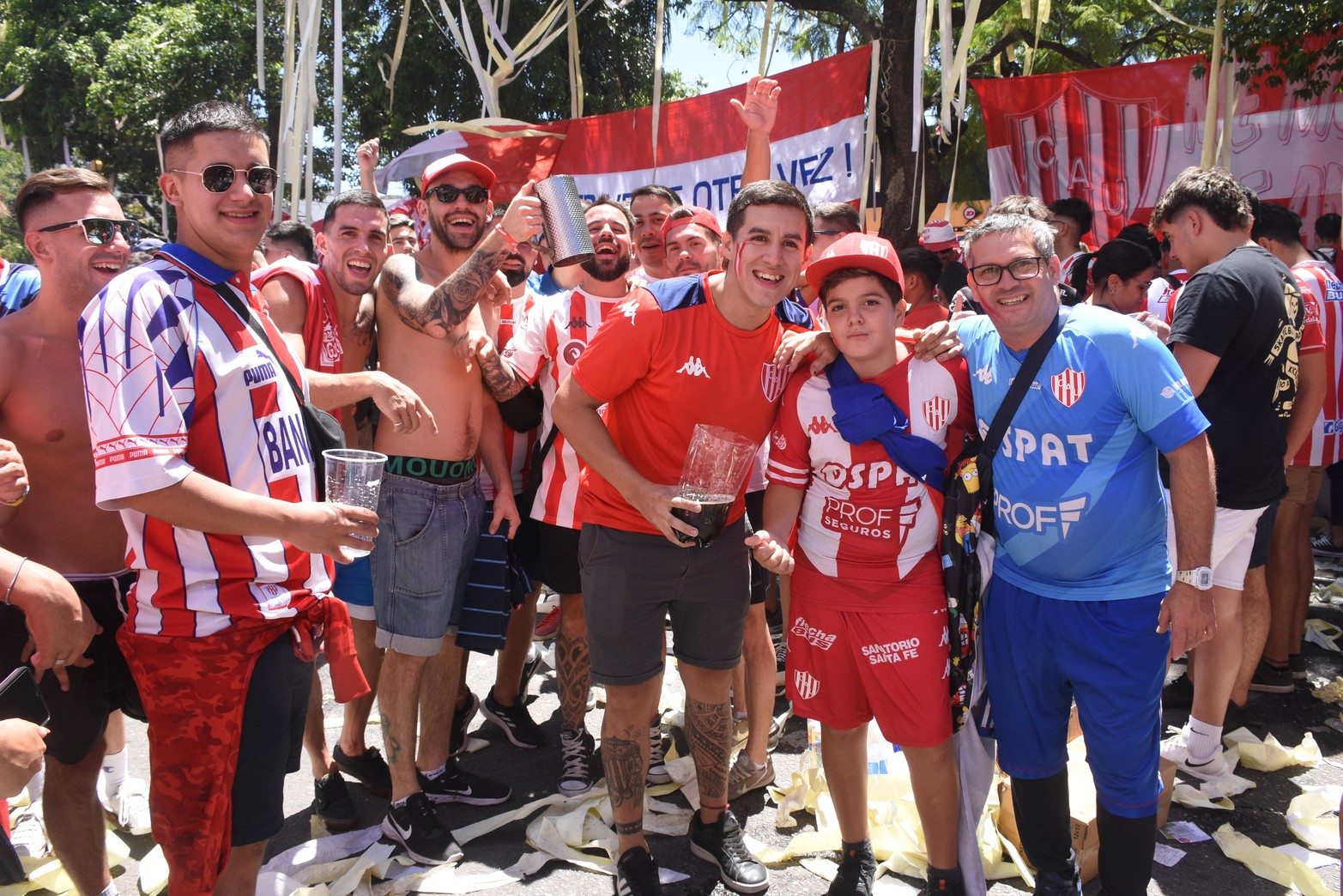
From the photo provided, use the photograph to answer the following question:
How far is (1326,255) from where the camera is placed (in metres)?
6.11

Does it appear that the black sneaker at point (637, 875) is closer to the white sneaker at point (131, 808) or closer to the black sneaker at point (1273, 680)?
the white sneaker at point (131, 808)

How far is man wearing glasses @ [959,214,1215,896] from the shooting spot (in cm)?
248

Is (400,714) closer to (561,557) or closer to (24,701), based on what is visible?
(561,557)

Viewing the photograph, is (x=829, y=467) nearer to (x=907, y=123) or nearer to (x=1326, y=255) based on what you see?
(x=1326, y=255)

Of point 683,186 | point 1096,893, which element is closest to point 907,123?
point 683,186

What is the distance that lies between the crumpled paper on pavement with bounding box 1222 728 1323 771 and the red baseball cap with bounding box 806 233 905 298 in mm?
2615

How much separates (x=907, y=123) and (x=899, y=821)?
6446 millimetres

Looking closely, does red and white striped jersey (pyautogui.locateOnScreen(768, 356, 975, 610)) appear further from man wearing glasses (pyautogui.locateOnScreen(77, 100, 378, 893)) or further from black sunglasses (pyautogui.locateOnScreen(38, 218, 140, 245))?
black sunglasses (pyautogui.locateOnScreen(38, 218, 140, 245))

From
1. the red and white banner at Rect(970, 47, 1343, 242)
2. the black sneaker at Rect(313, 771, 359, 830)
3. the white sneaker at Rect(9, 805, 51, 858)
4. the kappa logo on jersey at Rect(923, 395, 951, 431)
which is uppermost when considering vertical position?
the red and white banner at Rect(970, 47, 1343, 242)

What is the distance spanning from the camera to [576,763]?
3760 millimetres

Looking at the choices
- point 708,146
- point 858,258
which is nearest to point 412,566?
point 858,258

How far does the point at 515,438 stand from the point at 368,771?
1.53 m

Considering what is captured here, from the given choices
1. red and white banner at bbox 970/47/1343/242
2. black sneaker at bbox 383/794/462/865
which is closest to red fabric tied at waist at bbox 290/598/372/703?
black sneaker at bbox 383/794/462/865

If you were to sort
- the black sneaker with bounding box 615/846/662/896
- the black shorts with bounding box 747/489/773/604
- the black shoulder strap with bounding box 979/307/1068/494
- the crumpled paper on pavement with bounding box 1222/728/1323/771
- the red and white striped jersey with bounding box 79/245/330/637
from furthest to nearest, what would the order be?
the black shorts with bounding box 747/489/773/604 < the crumpled paper on pavement with bounding box 1222/728/1323/771 < the black sneaker with bounding box 615/846/662/896 < the black shoulder strap with bounding box 979/307/1068/494 < the red and white striped jersey with bounding box 79/245/330/637
